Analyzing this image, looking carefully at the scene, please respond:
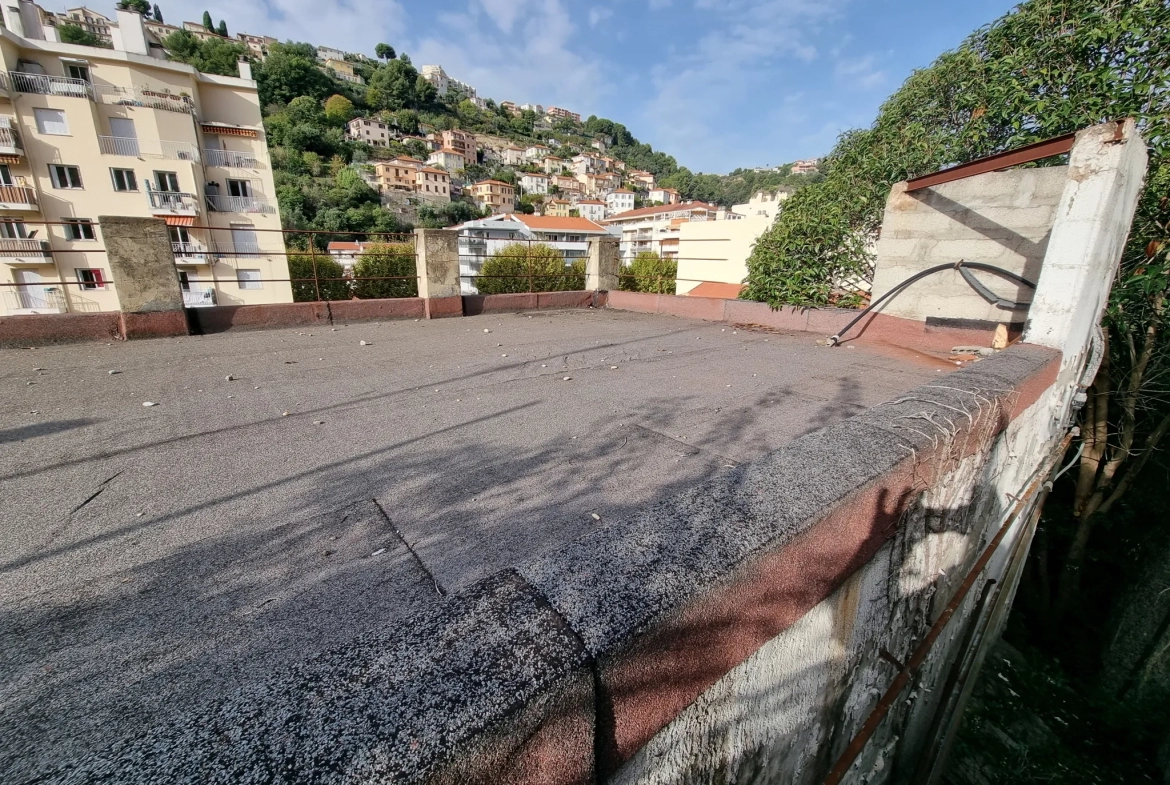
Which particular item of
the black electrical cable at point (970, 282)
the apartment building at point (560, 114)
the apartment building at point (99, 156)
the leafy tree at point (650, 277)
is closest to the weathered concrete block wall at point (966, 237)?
the black electrical cable at point (970, 282)

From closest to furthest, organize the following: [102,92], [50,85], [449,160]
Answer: [50,85] < [102,92] < [449,160]

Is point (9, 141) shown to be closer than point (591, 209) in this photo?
Yes

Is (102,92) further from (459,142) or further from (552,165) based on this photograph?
(552,165)

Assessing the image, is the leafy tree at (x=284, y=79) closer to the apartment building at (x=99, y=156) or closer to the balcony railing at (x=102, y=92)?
the apartment building at (x=99, y=156)

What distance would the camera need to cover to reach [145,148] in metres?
25.4

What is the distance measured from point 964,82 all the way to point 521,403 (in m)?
7.76

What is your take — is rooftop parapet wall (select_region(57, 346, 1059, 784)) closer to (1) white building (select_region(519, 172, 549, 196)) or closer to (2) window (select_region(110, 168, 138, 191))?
(2) window (select_region(110, 168, 138, 191))

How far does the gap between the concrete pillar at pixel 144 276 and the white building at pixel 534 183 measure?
113737mm

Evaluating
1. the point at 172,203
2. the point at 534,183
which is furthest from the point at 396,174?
the point at 172,203

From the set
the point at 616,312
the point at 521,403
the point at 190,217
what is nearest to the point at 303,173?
the point at 190,217

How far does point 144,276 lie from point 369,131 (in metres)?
111

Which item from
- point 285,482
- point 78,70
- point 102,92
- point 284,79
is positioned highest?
point 284,79

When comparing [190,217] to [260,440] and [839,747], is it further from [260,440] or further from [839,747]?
[839,747]

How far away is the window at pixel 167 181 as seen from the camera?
25955mm
